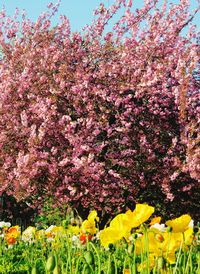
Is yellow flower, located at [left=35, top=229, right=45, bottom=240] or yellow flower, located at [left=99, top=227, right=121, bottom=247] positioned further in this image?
yellow flower, located at [left=35, top=229, right=45, bottom=240]

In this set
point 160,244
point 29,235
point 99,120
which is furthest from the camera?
point 99,120

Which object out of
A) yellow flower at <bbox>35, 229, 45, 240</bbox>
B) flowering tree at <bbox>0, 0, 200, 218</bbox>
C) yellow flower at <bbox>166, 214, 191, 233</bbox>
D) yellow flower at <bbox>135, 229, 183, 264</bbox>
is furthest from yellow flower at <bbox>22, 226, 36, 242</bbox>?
flowering tree at <bbox>0, 0, 200, 218</bbox>

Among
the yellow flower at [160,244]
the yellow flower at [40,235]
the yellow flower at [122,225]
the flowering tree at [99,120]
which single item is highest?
the flowering tree at [99,120]

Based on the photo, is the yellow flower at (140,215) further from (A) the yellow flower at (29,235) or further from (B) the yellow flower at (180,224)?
(A) the yellow flower at (29,235)

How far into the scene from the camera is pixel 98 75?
11055 mm

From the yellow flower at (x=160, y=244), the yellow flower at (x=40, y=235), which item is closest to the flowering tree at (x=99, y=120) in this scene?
the yellow flower at (x=40, y=235)

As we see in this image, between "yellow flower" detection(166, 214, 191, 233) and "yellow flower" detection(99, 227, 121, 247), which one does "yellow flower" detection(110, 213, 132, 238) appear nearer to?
"yellow flower" detection(99, 227, 121, 247)

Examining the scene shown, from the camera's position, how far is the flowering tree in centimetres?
1062

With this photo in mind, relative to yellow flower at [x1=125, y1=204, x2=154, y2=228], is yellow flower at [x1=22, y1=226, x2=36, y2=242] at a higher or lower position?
higher

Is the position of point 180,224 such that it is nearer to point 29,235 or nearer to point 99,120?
point 29,235

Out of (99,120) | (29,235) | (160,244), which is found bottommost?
(160,244)

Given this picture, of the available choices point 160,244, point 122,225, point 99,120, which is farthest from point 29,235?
point 99,120

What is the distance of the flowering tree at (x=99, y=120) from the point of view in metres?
10.6

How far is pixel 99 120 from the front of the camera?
10.8 metres
